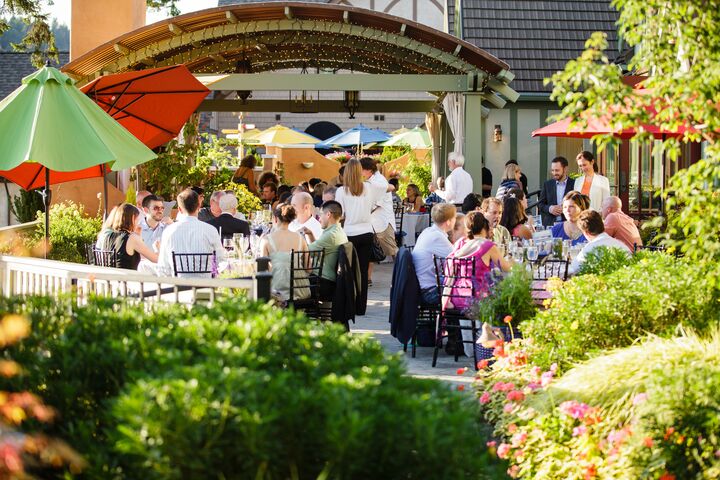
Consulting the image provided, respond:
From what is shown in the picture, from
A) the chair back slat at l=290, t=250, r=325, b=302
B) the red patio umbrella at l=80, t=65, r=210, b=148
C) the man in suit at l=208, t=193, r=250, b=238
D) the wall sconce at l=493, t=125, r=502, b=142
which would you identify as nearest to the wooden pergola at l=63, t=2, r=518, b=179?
the red patio umbrella at l=80, t=65, r=210, b=148

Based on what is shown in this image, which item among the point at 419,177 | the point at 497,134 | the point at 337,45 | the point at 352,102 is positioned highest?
the point at 337,45

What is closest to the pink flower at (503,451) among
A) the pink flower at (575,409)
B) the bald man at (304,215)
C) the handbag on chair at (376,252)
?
the pink flower at (575,409)

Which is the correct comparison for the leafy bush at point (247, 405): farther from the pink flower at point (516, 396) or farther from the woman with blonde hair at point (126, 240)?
the woman with blonde hair at point (126, 240)

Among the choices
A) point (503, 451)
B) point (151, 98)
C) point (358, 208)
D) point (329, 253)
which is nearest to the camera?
point (503, 451)

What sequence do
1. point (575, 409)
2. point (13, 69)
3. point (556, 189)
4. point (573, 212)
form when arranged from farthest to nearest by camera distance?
point (13, 69) → point (556, 189) → point (573, 212) → point (575, 409)

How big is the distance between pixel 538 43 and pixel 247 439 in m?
21.0

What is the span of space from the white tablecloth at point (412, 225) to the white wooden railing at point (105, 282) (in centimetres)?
974

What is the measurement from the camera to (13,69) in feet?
116

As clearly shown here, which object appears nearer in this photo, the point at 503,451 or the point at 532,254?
the point at 503,451

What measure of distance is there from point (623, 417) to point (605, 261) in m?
2.89

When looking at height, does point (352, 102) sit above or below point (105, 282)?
above

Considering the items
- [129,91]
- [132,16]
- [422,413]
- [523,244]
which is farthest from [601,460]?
Result: [132,16]

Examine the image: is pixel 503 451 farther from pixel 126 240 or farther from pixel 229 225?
pixel 229 225

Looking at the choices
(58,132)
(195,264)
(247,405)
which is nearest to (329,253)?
(195,264)
